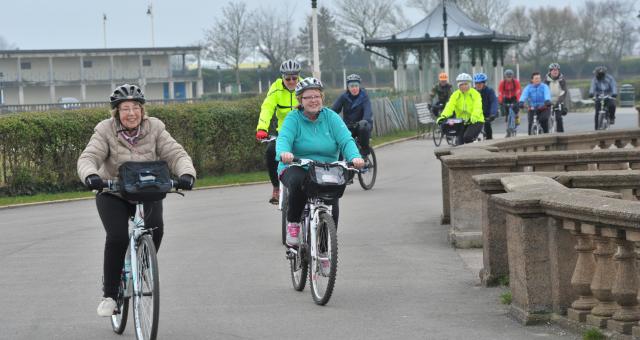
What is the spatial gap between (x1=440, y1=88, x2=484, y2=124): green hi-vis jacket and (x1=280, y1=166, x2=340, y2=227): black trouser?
36.4 ft

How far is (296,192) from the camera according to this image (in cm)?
1044

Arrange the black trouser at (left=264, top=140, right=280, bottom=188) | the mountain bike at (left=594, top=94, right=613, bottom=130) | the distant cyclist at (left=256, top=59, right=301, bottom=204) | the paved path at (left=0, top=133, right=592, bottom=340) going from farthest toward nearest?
the mountain bike at (left=594, top=94, right=613, bottom=130), the black trouser at (left=264, top=140, right=280, bottom=188), the distant cyclist at (left=256, top=59, right=301, bottom=204), the paved path at (left=0, top=133, right=592, bottom=340)

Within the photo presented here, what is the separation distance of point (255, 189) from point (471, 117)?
4.01 m

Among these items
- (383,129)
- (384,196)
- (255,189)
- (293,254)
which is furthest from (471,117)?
(383,129)

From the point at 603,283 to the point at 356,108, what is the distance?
1224 centimetres

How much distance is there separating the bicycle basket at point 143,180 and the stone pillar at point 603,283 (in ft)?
8.24

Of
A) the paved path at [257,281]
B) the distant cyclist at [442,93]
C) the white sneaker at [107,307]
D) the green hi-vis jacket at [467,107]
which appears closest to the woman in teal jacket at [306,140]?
the paved path at [257,281]

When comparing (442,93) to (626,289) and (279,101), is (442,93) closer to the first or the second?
(279,101)

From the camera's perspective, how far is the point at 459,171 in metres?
13.4

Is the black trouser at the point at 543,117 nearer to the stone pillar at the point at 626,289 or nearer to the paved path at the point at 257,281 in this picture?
the paved path at the point at 257,281

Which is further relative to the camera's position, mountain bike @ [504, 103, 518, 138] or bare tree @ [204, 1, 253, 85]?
bare tree @ [204, 1, 253, 85]

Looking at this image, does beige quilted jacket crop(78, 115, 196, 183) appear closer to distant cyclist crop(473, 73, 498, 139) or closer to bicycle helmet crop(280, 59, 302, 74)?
bicycle helmet crop(280, 59, 302, 74)

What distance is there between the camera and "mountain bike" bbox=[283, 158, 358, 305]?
9.74 m

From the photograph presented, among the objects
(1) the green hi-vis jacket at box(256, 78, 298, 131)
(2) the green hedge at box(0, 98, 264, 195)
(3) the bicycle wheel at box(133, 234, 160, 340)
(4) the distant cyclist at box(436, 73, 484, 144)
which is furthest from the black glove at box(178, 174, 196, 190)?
(2) the green hedge at box(0, 98, 264, 195)
